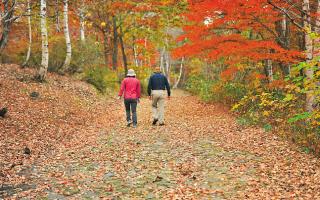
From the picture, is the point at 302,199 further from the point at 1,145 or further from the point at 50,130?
the point at 50,130

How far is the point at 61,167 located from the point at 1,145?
92.8 inches

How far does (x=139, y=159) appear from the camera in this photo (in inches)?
418

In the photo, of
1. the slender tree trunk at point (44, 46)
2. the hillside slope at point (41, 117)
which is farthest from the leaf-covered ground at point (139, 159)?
the slender tree trunk at point (44, 46)

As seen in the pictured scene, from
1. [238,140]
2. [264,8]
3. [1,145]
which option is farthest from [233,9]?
[1,145]

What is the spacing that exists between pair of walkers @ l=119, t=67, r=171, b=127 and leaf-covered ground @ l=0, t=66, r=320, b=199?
0.58 metres

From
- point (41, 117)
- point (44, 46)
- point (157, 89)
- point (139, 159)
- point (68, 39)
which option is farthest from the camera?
point (68, 39)

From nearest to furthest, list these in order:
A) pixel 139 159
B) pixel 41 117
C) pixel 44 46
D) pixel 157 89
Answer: pixel 139 159
pixel 41 117
pixel 157 89
pixel 44 46

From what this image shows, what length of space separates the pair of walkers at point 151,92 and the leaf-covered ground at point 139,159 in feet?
1.89

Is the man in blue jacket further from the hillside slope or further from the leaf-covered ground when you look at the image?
the hillside slope

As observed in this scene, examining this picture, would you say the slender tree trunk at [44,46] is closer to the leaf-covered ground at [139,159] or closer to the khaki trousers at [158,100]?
the leaf-covered ground at [139,159]

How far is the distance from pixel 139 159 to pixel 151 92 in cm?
638

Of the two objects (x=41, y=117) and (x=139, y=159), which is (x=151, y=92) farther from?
(x=139, y=159)

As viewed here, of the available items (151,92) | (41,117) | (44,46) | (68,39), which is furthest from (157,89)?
(68,39)

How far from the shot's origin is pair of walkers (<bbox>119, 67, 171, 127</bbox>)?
1602cm
